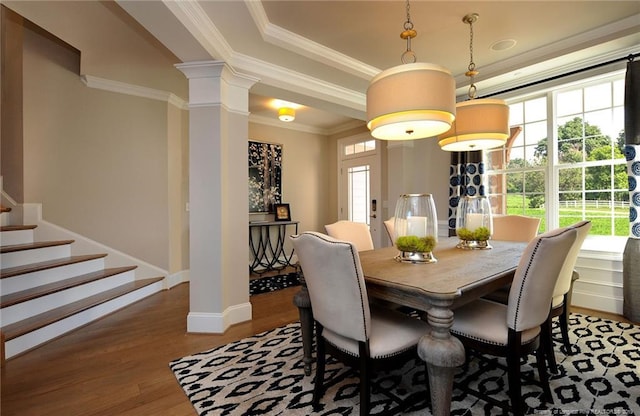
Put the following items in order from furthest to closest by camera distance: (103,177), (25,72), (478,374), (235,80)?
(103,177) < (25,72) < (235,80) < (478,374)

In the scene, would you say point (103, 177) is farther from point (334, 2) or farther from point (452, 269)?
point (452, 269)

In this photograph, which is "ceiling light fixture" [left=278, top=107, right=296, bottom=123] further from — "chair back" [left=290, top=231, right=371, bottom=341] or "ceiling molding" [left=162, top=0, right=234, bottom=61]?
"chair back" [left=290, top=231, right=371, bottom=341]

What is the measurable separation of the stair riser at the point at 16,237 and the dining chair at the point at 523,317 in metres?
4.07

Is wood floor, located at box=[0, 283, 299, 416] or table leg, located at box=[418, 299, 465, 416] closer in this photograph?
table leg, located at box=[418, 299, 465, 416]

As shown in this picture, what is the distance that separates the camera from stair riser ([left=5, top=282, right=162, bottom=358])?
2.17m

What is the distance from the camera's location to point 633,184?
Answer: 105 inches

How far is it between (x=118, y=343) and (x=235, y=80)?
252cm

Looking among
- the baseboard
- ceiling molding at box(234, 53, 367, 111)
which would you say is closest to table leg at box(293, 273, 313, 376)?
the baseboard

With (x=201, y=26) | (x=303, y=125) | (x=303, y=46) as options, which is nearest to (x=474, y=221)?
(x=303, y=46)

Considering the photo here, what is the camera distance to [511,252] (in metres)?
2.11

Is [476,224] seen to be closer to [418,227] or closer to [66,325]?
[418,227]

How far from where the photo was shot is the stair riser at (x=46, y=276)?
250 centimetres

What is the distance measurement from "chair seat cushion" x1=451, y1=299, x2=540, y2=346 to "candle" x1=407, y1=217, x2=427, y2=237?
0.49 m

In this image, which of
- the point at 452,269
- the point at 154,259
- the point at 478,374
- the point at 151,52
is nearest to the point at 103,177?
the point at 154,259
